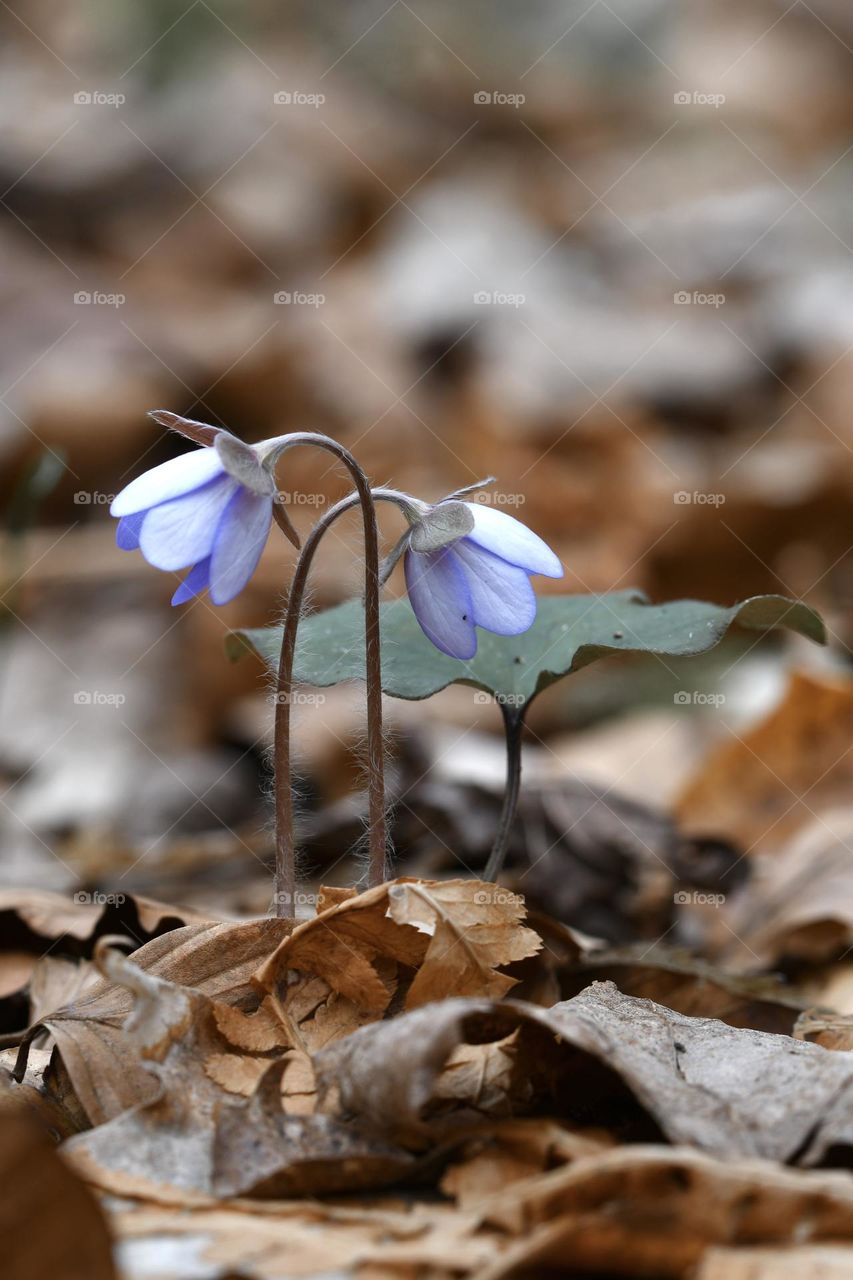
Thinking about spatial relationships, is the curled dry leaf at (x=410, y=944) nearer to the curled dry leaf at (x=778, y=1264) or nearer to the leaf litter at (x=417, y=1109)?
the leaf litter at (x=417, y=1109)

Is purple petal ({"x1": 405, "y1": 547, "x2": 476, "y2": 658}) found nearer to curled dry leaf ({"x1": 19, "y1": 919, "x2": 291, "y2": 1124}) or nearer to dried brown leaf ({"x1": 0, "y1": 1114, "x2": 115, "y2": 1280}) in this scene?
curled dry leaf ({"x1": 19, "y1": 919, "x2": 291, "y2": 1124})

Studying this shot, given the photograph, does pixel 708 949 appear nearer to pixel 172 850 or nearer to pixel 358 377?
pixel 172 850

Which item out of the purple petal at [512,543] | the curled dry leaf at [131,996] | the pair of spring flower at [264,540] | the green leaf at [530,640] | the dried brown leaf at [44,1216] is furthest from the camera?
the green leaf at [530,640]

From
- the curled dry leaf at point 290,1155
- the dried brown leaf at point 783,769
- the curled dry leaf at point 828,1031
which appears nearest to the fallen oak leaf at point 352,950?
the curled dry leaf at point 290,1155

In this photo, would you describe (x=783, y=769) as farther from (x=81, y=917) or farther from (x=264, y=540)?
(x=264, y=540)

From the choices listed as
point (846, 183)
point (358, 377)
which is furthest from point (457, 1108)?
point (846, 183)

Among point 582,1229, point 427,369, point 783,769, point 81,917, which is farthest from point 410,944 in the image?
point 427,369
